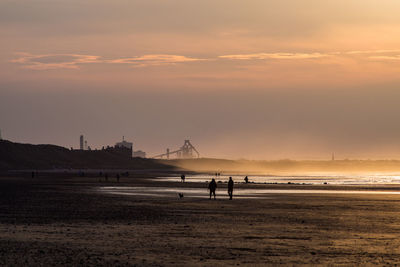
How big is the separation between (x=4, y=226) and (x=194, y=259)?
12466 mm

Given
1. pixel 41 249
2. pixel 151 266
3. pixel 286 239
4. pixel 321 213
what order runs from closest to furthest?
pixel 151 266 → pixel 41 249 → pixel 286 239 → pixel 321 213

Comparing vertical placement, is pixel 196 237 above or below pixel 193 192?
below

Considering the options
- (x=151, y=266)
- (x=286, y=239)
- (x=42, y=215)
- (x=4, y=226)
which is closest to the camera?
(x=151, y=266)

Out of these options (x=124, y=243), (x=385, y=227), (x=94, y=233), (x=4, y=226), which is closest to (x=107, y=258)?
(x=124, y=243)

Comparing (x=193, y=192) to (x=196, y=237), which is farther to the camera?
(x=193, y=192)

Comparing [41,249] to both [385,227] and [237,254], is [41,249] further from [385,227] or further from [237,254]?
[385,227]

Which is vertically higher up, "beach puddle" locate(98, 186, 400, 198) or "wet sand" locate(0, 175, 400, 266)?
"beach puddle" locate(98, 186, 400, 198)

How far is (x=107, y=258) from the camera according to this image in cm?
2217

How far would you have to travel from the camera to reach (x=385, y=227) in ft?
106

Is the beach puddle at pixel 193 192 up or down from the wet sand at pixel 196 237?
up

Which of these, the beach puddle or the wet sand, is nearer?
the wet sand

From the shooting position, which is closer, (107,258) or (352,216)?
(107,258)

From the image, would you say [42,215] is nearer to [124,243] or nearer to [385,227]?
[124,243]

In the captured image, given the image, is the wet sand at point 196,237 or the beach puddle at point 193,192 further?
the beach puddle at point 193,192
